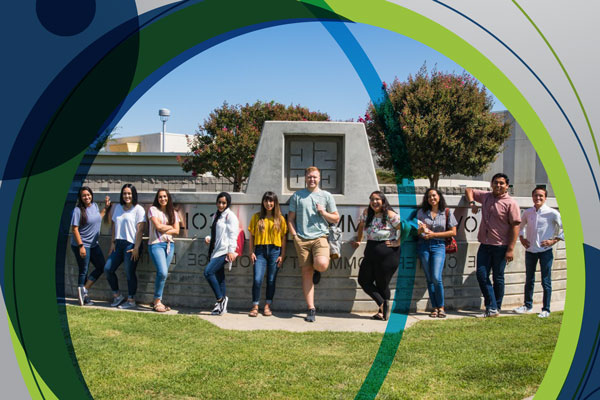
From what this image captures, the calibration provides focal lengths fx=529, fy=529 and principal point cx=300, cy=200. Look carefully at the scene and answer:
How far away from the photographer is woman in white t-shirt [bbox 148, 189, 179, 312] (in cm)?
791

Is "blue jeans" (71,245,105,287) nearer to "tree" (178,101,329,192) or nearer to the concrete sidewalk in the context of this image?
the concrete sidewalk

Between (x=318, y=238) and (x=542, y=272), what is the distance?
3.48 m

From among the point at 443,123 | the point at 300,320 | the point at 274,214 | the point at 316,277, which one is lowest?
the point at 300,320

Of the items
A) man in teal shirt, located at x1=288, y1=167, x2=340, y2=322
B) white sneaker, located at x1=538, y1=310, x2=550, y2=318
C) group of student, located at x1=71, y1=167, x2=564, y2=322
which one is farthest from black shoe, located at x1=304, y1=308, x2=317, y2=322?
white sneaker, located at x1=538, y1=310, x2=550, y2=318

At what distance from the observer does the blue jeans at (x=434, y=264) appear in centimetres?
771

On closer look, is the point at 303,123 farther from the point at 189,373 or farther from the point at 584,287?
the point at 584,287

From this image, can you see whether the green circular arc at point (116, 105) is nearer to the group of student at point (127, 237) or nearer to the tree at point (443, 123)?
the group of student at point (127, 237)

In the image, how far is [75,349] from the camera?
5812 millimetres

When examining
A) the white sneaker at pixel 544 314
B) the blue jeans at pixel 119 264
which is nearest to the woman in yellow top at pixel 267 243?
the blue jeans at pixel 119 264

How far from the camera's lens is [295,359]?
5543 mm

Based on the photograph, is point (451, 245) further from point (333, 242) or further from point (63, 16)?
point (63, 16)

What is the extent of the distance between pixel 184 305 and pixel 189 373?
3.27 m

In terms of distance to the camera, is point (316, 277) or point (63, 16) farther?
point (316, 277)

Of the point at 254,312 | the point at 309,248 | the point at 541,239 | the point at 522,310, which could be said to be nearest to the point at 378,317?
the point at 309,248
